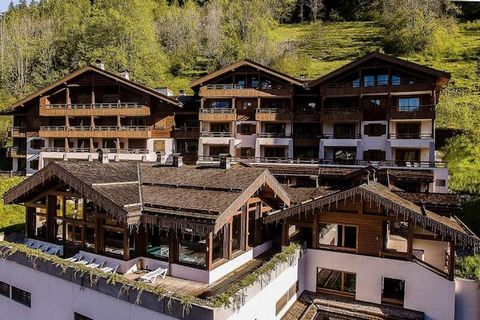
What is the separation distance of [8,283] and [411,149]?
27902 millimetres

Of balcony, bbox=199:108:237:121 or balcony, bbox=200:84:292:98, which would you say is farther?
balcony, bbox=199:108:237:121

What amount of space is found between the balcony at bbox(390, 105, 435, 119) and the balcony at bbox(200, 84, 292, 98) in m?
8.97

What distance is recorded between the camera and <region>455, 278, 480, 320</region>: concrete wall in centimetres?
1303

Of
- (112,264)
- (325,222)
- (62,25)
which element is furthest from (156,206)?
(62,25)

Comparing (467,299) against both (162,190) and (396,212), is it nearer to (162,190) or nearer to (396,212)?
(396,212)

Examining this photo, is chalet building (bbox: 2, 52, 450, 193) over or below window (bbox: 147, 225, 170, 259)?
over

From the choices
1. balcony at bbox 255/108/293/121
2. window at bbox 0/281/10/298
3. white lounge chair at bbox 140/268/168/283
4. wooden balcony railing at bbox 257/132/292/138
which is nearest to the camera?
white lounge chair at bbox 140/268/168/283

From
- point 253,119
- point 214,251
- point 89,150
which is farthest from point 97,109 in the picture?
point 214,251

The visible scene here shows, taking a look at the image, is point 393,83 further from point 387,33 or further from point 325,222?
point 387,33

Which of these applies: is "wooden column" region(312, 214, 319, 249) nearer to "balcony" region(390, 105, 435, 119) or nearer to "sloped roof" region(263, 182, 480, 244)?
"sloped roof" region(263, 182, 480, 244)

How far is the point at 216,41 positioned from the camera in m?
69.9

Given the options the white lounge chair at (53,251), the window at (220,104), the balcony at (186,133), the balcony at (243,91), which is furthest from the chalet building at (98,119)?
the white lounge chair at (53,251)

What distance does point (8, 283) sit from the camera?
1366 cm

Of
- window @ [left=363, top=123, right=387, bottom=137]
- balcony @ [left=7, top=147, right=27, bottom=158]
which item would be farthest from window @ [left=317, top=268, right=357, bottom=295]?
balcony @ [left=7, top=147, right=27, bottom=158]
